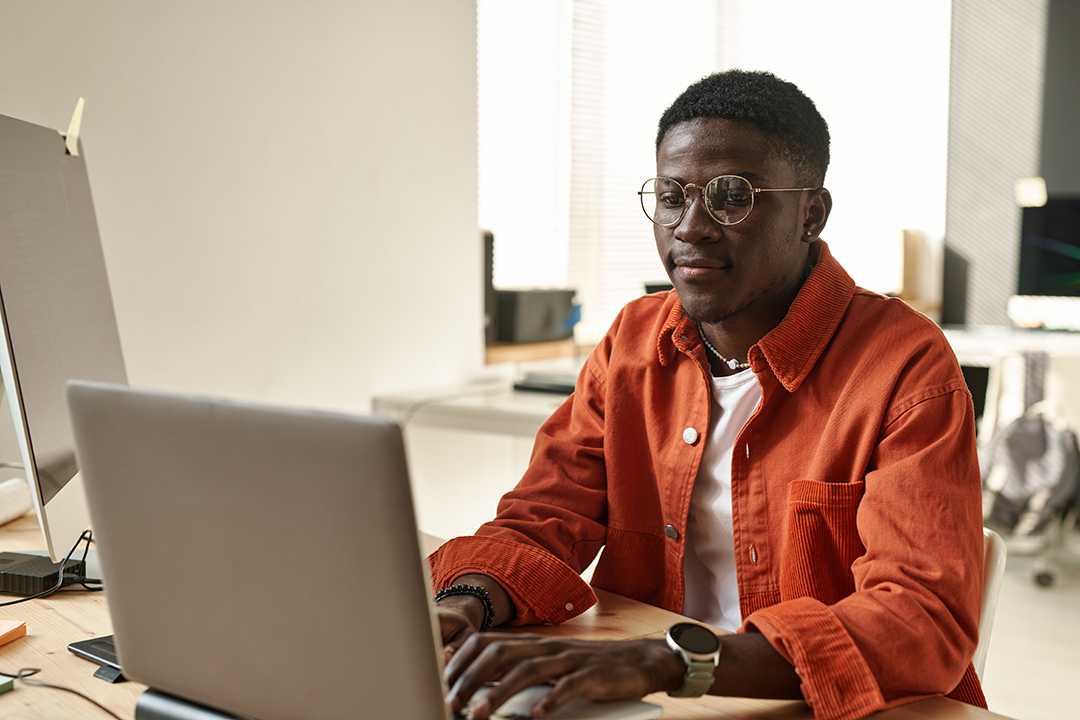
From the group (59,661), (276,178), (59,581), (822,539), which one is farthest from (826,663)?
(276,178)

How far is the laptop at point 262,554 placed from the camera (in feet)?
1.83

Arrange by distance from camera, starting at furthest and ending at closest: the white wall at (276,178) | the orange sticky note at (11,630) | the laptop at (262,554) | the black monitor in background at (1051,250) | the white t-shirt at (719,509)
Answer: the black monitor in background at (1051,250) → the white wall at (276,178) → the white t-shirt at (719,509) → the orange sticky note at (11,630) → the laptop at (262,554)

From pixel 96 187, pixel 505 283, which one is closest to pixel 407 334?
pixel 505 283

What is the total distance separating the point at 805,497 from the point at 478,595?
1.24ft

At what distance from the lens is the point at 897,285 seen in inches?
191

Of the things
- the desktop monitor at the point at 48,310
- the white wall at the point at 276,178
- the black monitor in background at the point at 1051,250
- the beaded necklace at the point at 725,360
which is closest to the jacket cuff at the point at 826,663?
the beaded necklace at the point at 725,360

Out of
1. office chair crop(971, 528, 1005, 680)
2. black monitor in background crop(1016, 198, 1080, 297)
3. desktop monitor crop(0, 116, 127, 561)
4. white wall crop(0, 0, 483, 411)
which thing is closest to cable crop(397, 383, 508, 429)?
white wall crop(0, 0, 483, 411)

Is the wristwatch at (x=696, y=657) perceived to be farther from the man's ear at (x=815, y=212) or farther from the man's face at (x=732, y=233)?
the man's ear at (x=815, y=212)

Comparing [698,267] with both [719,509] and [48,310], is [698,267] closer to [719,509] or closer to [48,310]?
[719,509]

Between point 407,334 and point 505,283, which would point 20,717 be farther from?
point 505,283

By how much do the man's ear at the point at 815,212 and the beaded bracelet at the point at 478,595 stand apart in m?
0.61

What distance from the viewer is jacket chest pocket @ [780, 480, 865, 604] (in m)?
0.96

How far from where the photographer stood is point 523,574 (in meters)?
0.97

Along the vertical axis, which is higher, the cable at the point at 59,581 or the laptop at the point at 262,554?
the laptop at the point at 262,554
